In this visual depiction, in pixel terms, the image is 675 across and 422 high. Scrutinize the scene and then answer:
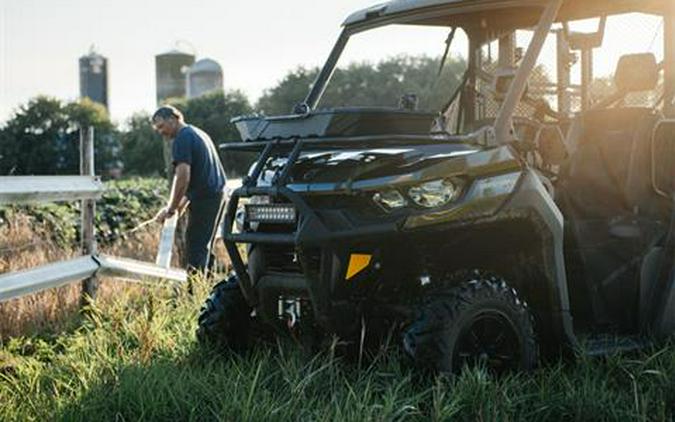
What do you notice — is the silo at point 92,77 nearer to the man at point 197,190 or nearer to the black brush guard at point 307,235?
the man at point 197,190

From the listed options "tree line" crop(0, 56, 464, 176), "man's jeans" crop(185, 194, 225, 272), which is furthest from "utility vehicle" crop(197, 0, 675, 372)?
"tree line" crop(0, 56, 464, 176)

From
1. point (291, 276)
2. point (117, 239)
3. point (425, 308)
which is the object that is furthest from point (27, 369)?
point (117, 239)

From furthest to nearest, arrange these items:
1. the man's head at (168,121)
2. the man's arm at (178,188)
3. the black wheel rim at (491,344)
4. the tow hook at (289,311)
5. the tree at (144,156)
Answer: the tree at (144,156) < the man's head at (168,121) < the man's arm at (178,188) < the tow hook at (289,311) < the black wheel rim at (491,344)

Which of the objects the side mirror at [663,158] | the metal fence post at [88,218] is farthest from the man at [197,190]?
the side mirror at [663,158]

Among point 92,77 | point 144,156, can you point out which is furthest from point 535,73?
point 92,77

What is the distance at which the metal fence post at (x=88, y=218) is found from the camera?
7492 millimetres

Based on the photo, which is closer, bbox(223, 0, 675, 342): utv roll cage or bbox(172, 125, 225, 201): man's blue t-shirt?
bbox(223, 0, 675, 342): utv roll cage

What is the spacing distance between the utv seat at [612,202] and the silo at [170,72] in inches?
3029

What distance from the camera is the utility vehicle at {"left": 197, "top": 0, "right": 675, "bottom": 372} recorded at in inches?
171

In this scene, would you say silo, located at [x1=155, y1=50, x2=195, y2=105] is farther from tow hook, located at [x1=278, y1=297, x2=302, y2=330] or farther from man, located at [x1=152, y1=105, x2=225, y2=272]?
tow hook, located at [x1=278, y1=297, x2=302, y2=330]

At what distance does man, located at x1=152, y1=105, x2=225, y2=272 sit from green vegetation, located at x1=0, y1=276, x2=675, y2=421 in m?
3.17

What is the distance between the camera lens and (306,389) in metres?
4.39

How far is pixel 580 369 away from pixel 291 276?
1531 millimetres

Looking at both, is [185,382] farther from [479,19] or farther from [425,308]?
[479,19]
